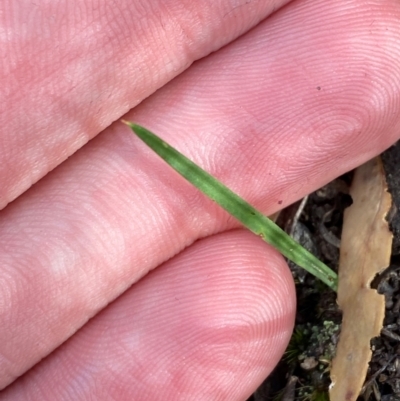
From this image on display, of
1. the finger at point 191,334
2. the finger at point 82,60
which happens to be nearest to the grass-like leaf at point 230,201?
the finger at point 191,334

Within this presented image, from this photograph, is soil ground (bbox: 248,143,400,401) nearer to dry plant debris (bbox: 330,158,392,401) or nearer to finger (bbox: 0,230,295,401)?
dry plant debris (bbox: 330,158,392,401)

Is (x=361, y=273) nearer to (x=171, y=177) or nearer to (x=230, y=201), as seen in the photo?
(x=230, y=201)

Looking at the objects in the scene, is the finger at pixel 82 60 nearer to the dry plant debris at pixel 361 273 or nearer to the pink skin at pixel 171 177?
the pink skin at pixel 171 177

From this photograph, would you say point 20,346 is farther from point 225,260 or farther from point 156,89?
point 156,89

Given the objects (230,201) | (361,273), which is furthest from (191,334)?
(361,273)

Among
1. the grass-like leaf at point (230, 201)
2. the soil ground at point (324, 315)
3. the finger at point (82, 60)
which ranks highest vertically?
Result: the finger at point (82, 60)
